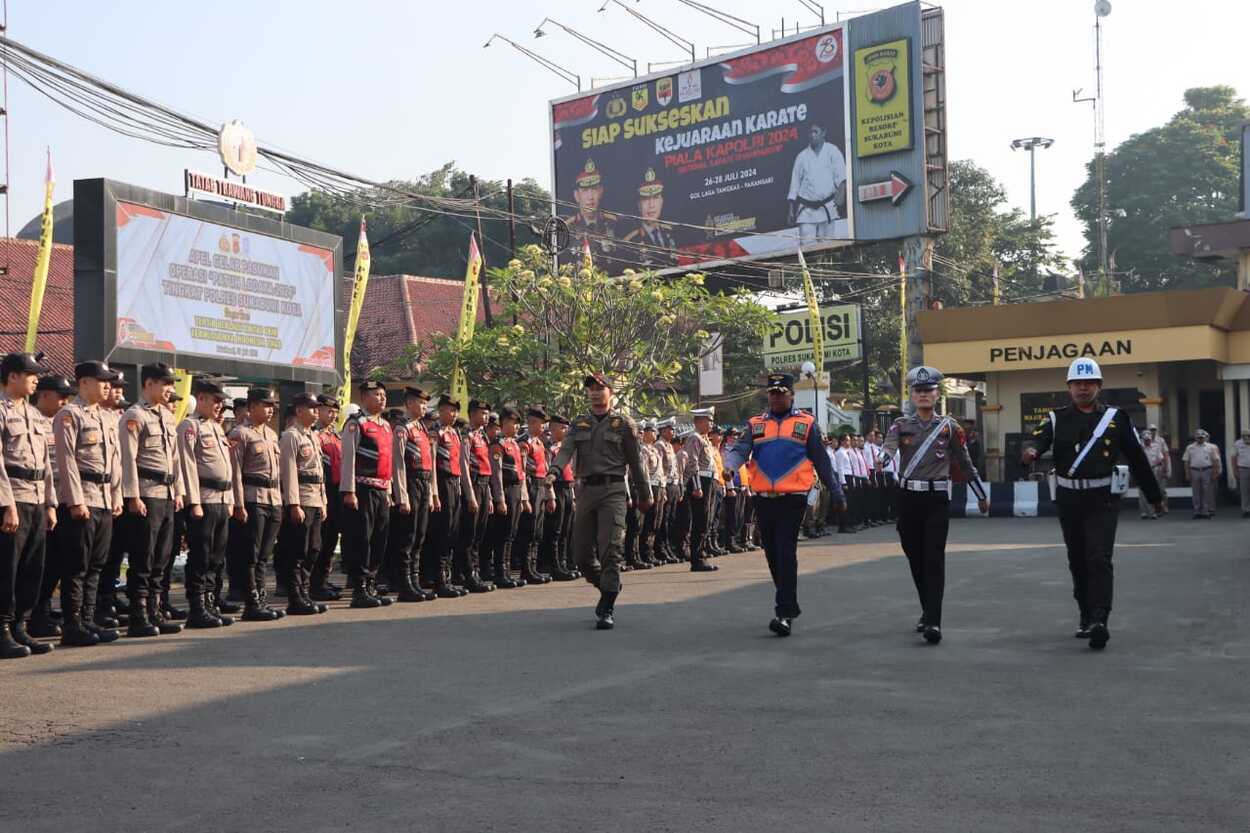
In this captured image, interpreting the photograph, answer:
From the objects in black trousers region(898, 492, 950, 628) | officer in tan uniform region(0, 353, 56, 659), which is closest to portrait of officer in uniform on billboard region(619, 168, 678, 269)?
black trousers region(898, 492, 950, 628)

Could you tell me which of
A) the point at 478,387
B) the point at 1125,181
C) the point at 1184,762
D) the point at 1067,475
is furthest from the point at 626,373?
the point at 1125,181

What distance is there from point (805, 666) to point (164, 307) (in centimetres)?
1137

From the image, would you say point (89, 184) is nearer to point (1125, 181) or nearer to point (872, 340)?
point (872, 340)

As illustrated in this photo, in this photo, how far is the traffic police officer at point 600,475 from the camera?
11.3 metres

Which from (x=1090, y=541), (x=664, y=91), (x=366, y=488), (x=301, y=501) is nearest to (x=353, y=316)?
(x=366, y=488)

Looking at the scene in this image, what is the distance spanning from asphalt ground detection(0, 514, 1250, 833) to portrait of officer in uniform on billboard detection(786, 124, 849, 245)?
28.6 m

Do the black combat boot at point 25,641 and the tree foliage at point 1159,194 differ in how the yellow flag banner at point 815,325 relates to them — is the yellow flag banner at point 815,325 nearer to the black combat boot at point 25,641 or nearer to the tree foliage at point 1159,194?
the black combat boot at point 25,641

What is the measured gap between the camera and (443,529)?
14219 millimetres

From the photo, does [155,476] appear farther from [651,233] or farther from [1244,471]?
[651,233]

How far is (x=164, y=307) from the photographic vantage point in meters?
17.3

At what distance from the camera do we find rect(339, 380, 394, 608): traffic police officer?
12.8 m

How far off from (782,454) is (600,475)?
5.08 feet

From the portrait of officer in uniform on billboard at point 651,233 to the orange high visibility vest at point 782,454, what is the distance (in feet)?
107

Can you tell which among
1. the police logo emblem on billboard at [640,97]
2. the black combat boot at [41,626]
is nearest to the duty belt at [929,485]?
the black combat boot at [41,626]
